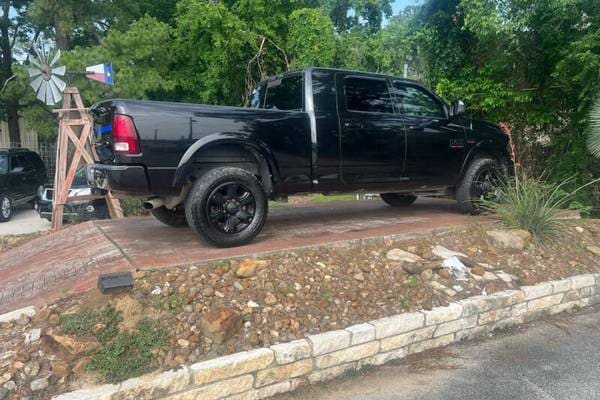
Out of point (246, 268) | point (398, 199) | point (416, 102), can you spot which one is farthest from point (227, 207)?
point (398, 199)

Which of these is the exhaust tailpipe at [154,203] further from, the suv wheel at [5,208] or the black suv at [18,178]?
the suv wheel at [5,208]

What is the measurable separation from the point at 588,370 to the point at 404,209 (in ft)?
13.1

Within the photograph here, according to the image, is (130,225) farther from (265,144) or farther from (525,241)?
(525,241)

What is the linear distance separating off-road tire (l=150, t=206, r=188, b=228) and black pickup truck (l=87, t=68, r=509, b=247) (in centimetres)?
1

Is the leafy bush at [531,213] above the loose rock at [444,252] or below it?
above

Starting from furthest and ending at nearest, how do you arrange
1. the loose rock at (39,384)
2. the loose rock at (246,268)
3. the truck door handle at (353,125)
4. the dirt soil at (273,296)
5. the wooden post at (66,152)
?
the wooden post at (66,152), the truck door handle at (353,125), the loose rock at (246,268), the dirt soil at (273,296), the loose rock at (39,384)

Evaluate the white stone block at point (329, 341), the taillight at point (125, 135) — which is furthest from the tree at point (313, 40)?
the white stone block at point (329, 341)

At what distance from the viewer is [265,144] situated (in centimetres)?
469

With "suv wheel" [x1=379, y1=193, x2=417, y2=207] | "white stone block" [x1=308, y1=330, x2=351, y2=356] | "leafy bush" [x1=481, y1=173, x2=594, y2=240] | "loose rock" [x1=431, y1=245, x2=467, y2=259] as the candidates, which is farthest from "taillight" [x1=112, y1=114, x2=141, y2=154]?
"suv wheel" [x1=379, y1=193, x2=417, y2=207]

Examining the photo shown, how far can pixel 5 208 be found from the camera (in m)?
13.1

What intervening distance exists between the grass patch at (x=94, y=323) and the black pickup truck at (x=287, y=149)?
123 cm

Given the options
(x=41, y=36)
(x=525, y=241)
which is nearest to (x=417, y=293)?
(x=525, y=241)

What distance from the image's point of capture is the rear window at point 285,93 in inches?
207

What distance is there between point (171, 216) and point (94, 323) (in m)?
2.46
